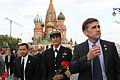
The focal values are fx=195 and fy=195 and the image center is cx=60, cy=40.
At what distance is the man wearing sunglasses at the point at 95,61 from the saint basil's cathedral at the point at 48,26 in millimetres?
64946

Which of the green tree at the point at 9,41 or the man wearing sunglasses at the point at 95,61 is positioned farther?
the green tree at the point at 9,41

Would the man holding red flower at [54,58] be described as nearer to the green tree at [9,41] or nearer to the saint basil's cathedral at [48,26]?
the green tree at [9,41]

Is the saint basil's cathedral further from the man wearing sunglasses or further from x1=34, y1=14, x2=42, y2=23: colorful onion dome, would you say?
the man wearing sunglasses

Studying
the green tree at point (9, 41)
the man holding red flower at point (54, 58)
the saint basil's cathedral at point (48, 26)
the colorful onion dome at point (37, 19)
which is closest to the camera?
the man holding red flower at point (54, 58)

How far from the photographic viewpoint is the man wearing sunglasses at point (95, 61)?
244 centimetres

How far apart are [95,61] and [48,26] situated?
2656 inches

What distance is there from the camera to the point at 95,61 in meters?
2.46

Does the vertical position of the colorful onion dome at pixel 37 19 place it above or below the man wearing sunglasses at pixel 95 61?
above

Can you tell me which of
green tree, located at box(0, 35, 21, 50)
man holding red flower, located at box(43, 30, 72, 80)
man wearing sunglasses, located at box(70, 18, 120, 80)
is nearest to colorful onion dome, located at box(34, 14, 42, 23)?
green tree, located at box(0, 35, 21, 50)

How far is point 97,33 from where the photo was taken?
243 cm

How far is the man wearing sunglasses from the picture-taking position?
2436 millimetres

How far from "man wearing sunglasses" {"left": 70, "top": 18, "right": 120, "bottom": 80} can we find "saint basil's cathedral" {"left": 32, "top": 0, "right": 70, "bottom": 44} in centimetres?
6495

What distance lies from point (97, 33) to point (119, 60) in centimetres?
50

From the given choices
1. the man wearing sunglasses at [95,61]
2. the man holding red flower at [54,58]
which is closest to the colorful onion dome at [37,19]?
the man holding red flower at [54,58]
